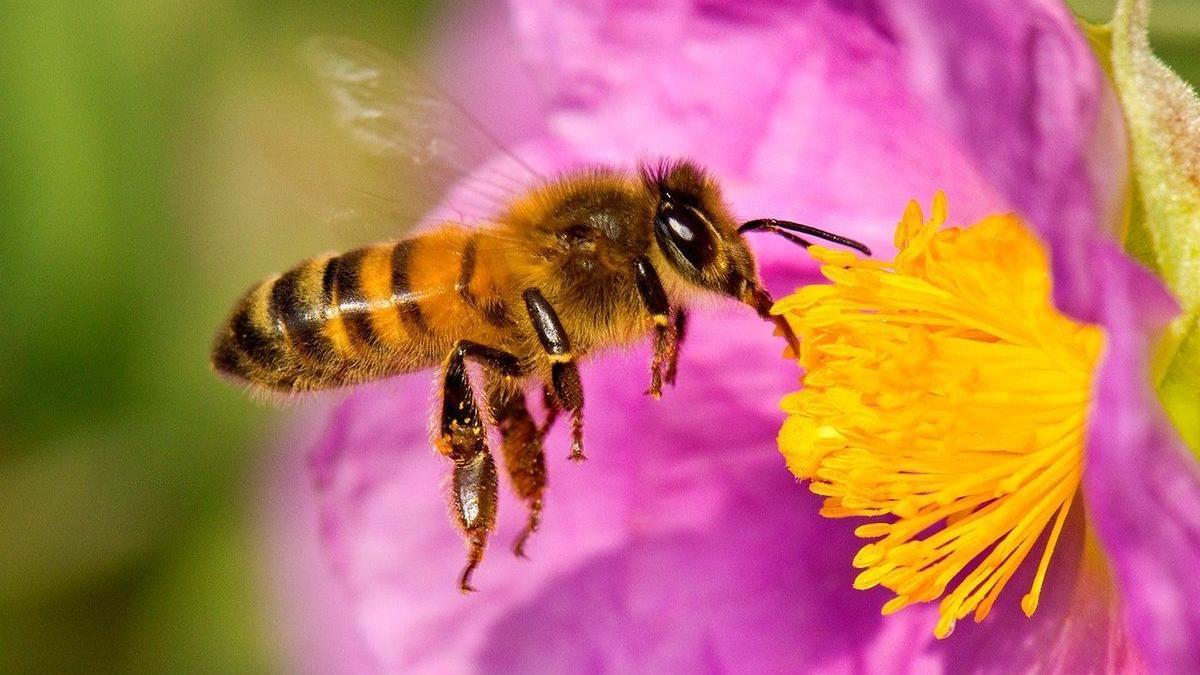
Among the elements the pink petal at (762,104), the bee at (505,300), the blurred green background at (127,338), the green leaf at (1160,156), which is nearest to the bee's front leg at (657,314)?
the bee at (505,300)

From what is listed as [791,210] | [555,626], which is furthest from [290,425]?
[791,210]

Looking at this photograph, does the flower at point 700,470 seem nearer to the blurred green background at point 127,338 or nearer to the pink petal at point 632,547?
the pink petal at point 632,547

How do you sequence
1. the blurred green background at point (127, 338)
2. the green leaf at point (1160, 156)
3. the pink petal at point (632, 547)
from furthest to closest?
the blurred green background at point (127, 338) → the pink petal at point (632, 547) → the green leaf at point (1160, 156)

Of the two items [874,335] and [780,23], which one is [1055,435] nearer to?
[874,335]

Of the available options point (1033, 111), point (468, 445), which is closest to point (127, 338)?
point (468, 445)

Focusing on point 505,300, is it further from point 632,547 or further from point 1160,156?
point 1160,156

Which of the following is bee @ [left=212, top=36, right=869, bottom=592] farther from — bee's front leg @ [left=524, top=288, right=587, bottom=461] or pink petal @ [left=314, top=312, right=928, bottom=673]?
pink petal @ [left=314, top=312, right=928, bottom=673]

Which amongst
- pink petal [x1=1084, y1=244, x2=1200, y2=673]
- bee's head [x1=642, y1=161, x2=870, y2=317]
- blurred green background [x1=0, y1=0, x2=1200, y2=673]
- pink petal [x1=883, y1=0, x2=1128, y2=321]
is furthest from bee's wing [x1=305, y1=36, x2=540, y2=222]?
blurred green background [x1=0, y1=0, x2=1200, y2=673]
